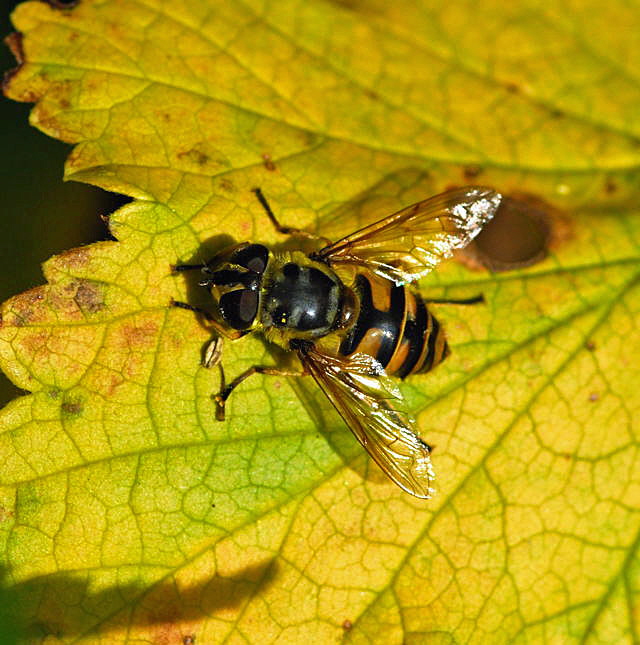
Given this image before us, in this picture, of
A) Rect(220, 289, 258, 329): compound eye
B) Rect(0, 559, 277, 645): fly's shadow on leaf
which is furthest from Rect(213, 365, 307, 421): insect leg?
Rect(0, 559, 277, 645): fly's shadow on leaf

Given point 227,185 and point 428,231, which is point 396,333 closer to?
point 428,231

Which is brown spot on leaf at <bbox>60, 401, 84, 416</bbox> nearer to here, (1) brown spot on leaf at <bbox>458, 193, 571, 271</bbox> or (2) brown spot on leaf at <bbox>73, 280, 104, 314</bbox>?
(2) brown spot on leaf at <bbox>73, 280, 104, 314</bbox>

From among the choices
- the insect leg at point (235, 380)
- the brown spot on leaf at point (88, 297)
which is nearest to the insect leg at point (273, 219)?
the insect leg at point (235, 380)

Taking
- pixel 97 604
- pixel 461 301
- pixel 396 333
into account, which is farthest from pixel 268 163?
pixel 97 604

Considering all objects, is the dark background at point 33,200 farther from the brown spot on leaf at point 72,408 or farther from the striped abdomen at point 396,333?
the striped abdomen at point 396,333

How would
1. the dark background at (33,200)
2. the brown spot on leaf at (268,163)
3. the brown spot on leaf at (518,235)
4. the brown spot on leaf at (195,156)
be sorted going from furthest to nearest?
the dark background at (33,200) < the brown spot on leaf at (518,235) < the brown spot on leaf at (268,163) < the brown spot on leaf at (195,156)

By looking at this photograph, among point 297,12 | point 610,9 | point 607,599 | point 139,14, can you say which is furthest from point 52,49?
point 607,599
